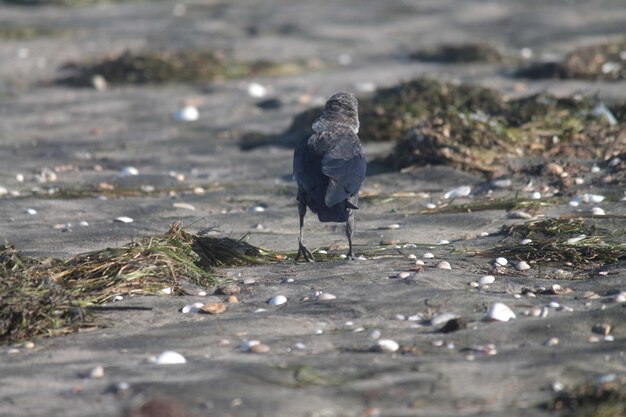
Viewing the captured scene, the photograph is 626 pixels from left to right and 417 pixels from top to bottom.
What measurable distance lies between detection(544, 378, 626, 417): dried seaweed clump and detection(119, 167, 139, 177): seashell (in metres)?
6.24

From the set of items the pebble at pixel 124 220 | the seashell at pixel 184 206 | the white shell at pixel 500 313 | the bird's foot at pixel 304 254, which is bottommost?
the seashell at pixel 184 206

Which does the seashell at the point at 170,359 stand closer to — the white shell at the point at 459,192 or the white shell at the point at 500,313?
the white shell at the point at 500,313

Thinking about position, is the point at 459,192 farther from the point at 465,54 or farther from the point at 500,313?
the point at 465,54

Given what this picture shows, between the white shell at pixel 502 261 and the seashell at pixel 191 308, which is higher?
the seashell at pixel 191 308

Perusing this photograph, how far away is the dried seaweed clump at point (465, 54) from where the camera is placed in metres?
13.8

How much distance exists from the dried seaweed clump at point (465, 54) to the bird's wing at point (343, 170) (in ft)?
23.6

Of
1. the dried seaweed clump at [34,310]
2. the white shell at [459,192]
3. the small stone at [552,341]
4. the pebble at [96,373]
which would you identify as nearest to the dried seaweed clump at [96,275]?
the dried seaweed clump at [34,310]

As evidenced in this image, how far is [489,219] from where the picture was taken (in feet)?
23.9

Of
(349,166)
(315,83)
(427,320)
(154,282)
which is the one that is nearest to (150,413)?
(427,320)

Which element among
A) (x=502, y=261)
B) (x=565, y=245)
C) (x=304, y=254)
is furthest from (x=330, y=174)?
(x=565, y=245)

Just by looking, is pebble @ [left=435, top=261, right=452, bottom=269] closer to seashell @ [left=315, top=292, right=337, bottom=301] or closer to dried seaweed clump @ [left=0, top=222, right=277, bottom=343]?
seashell @ [left=315, top=292, right=337, bottom=301]

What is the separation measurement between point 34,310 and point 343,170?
232 centimetres

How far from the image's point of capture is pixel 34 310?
5.01 meters

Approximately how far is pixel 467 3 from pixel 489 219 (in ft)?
34.9
